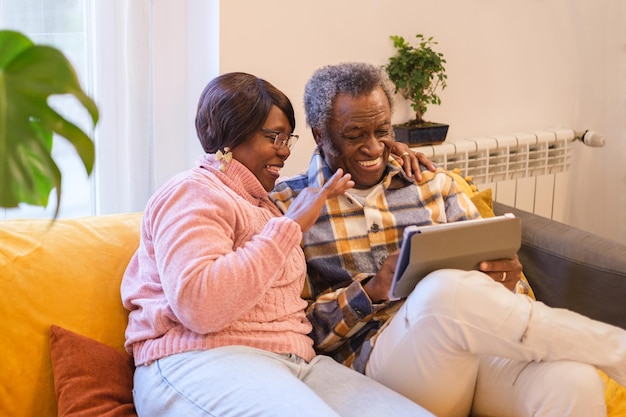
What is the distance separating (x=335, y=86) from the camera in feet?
6.46

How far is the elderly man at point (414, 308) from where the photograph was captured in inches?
63.1

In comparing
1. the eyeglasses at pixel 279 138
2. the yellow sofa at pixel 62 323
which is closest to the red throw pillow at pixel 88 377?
the yellow sofa at pixel 62 323

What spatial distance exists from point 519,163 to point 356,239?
Result: 1313 mm

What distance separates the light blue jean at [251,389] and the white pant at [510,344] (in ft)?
0.35

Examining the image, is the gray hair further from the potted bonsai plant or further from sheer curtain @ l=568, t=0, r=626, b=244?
sheer curtain @ l=568, t=0, r=626, b=244

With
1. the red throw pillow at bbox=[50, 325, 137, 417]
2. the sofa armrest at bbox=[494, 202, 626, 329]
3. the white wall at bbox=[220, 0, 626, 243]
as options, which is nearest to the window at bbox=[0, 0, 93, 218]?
the white wall at bbox=[220, 0, 626, 243]

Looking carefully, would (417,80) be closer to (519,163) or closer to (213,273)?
→ (519,163)

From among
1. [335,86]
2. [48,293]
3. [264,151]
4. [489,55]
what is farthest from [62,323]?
[489,55]

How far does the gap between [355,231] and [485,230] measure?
0.38 metres

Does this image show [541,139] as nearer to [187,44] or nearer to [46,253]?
[187,44]

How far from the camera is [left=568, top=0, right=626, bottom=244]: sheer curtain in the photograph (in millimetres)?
3268

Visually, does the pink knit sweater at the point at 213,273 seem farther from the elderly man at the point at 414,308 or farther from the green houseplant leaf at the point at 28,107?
the green houseplant leaf at the point at 28,107

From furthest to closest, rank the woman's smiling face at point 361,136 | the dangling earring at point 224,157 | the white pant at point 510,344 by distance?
the woman's smiling face at point 361,136
the dangling earring at point 224,157
the white pant at point 510,344

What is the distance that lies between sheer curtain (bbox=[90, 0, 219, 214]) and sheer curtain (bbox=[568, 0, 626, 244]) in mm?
1573
